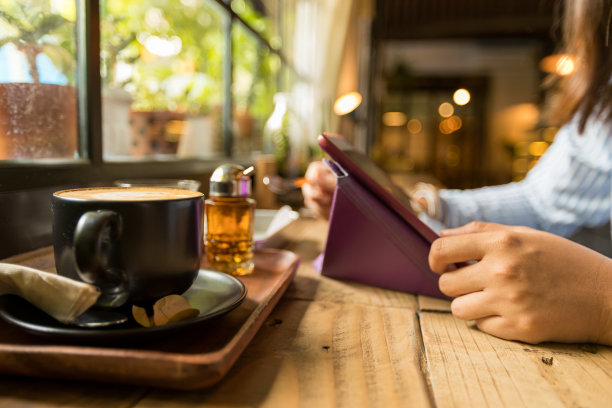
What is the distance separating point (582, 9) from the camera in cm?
112

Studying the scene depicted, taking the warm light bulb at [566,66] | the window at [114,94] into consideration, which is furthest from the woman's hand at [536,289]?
the warm light bulb at [566,66]

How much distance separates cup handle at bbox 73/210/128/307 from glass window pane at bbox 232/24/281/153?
5.47 ft

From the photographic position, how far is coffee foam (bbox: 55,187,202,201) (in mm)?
446

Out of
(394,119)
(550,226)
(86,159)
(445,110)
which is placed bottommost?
(550,226)

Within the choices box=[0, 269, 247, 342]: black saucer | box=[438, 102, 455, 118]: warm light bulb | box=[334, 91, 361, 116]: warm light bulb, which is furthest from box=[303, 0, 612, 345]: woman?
box=[438, 102, 455, 118]: warm light bulb

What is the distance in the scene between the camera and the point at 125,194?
0.48m

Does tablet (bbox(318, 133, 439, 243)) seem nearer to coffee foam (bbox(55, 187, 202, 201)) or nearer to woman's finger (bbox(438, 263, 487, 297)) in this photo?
woman's finger (bbox(438, 263, 487, 297))

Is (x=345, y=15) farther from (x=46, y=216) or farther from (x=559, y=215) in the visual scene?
(x=46, y=216)

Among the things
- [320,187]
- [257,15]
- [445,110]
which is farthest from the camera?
[445,110]

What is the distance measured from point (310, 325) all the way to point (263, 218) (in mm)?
724

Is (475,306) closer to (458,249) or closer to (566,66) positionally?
(458,249)

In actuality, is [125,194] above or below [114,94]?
below

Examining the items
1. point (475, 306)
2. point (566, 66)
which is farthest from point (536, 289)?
point (566, 66)

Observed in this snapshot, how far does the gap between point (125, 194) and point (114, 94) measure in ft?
2.56
